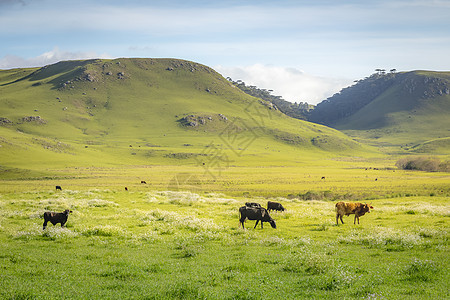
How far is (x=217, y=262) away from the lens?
14.7 metres

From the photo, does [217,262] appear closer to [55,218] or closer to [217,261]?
[217,261]

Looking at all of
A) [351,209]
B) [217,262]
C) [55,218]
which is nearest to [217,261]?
[217,262]

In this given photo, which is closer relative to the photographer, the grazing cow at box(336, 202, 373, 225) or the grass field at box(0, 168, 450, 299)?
the grass field at box(0, 168, 450, 299)

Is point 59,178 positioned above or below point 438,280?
below

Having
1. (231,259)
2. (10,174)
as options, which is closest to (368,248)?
(231,259)

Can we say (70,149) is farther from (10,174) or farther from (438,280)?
(438,280)

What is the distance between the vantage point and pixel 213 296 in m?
10.3

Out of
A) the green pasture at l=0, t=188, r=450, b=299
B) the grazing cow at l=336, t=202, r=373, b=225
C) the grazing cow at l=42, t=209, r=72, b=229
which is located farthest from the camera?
the grazing cow at l=336, t=202, r=373, b=225

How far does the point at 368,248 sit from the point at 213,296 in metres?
10.8

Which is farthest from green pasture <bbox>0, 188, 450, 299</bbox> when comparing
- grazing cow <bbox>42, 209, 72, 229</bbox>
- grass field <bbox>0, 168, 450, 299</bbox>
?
grazing cow <bbox>42, 209, 72, 229</bbox>

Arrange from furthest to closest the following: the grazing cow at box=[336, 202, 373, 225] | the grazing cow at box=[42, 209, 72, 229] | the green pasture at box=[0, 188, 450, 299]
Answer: the grazing cow at box=[336, 202, 373, 225] → the grazing cow at box=[42, 209, 72, 229] → the green pasture at box=[0, 188, 450, 299]

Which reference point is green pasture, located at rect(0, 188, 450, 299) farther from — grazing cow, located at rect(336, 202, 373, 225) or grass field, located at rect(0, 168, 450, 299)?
grazing cow, located at rect(336, 202, 373, 225)

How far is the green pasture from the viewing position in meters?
10.7

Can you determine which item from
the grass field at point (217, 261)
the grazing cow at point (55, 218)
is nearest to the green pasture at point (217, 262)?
the grass field at point (217, 261)
